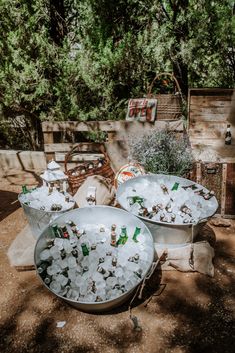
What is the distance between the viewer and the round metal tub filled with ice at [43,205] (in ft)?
11.7

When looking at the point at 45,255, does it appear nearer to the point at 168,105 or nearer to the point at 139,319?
the point at 139,319

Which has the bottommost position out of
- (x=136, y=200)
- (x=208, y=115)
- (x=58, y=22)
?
(x=136, y=200)

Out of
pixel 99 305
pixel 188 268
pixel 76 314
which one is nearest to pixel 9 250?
pixel 76 314

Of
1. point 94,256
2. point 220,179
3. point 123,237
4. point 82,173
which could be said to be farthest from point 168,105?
point 94,256

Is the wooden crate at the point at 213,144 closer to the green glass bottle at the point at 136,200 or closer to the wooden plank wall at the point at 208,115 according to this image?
the wooden plank wall at the point at 208,115

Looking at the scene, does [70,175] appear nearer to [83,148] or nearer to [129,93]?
[83,148]

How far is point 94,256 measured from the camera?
121 inches

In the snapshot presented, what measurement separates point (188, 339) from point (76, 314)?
101 cm

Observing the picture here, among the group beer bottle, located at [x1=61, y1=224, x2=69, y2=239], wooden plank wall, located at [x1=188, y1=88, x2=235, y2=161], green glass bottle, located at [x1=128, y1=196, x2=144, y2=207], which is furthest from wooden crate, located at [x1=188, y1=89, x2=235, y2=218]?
beer bottle, located at [x1=61, y1=224, x2=69, y2=239]

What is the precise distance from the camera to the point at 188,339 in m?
2.66

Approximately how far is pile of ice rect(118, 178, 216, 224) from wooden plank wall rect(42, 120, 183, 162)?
1333 millimetres

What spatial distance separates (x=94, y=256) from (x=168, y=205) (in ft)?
3.60

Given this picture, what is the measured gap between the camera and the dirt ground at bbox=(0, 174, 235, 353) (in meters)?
2.63

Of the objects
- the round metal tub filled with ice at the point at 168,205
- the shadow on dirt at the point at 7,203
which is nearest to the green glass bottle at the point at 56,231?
the round metal tub filled with ice at the point at 168,205
